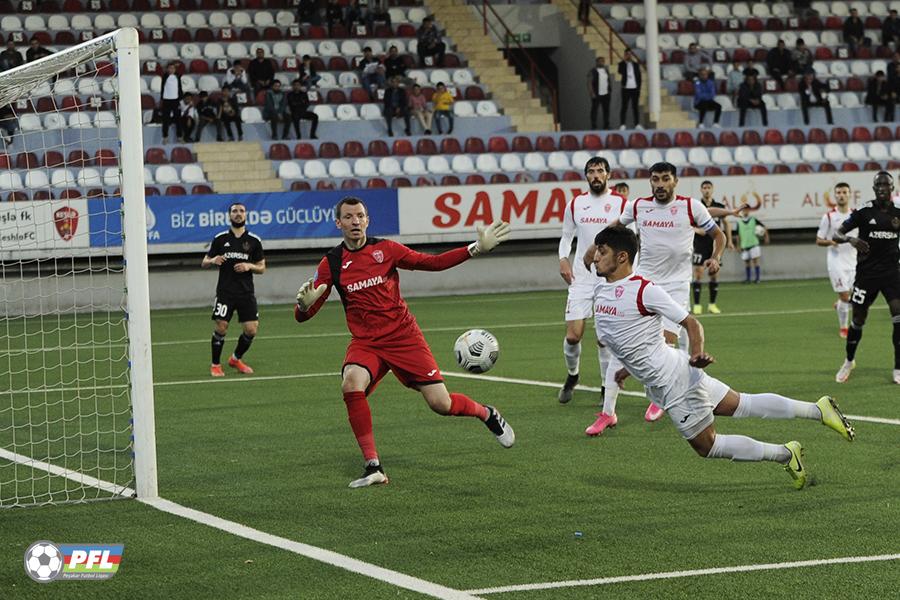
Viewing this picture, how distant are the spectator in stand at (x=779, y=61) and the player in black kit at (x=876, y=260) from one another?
2279 centimetres

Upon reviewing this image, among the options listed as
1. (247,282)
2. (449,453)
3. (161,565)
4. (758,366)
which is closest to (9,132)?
(247,282)

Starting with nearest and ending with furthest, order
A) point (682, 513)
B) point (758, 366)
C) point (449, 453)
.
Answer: point (682, 513)
point (449, 453)
point (758, 366)

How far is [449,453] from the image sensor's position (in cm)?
1034

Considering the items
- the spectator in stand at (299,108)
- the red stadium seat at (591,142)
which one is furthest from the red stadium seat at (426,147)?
the red stadium seat at (591,142)

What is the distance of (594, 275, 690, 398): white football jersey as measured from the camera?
8367 millimetres

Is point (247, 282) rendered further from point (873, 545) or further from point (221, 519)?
point (873, 545)

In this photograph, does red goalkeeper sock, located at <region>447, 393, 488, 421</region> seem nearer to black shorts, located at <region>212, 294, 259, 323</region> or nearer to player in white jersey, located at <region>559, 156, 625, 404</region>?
player in white jersey, located at <region>559, 156, 625, 404</region>

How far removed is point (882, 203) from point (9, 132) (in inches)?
712

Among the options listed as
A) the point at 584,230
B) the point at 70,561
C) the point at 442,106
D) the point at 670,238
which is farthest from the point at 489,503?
the point at 442,106

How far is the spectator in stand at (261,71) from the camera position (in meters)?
31.1

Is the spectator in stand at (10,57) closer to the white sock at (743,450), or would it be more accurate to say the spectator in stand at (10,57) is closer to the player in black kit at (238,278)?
the player in black kit at (238,278)

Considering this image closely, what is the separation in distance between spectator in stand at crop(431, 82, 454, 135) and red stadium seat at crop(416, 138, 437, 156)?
98 cm

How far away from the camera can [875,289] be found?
551 inches

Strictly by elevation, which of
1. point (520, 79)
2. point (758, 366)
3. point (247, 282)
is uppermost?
point (520, 79)
